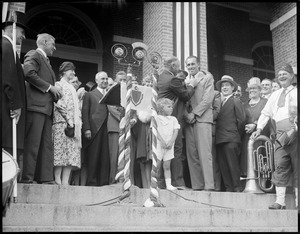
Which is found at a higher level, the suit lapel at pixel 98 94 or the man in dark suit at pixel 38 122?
the suit lapel at pixel 98 94

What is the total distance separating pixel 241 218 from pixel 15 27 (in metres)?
4.08

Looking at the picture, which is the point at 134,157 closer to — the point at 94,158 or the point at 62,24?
the point at 94,158

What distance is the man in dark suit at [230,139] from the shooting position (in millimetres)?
9203

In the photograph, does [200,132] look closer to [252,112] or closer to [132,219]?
[252,112]

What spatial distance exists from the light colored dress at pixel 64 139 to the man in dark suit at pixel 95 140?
573 mm

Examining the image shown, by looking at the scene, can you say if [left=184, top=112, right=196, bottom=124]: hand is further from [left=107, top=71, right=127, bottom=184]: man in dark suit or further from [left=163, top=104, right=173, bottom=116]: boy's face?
[left=107, top=71, right=127, bottom=184]: man in dark suit

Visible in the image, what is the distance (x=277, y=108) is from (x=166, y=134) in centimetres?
192

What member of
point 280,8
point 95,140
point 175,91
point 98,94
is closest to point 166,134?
point 175,91

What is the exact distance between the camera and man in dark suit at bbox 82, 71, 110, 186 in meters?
8.82

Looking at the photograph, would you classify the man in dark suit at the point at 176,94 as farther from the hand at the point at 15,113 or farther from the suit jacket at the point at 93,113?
the hand at the point at 15,113

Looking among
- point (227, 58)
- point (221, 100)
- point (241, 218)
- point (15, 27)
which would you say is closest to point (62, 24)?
point (227, 58)

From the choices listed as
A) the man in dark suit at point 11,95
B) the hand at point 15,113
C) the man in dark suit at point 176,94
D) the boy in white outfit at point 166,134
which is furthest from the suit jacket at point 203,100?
the hand at point 15,113

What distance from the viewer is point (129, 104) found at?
308 inches

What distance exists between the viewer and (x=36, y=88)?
7.75 meters
